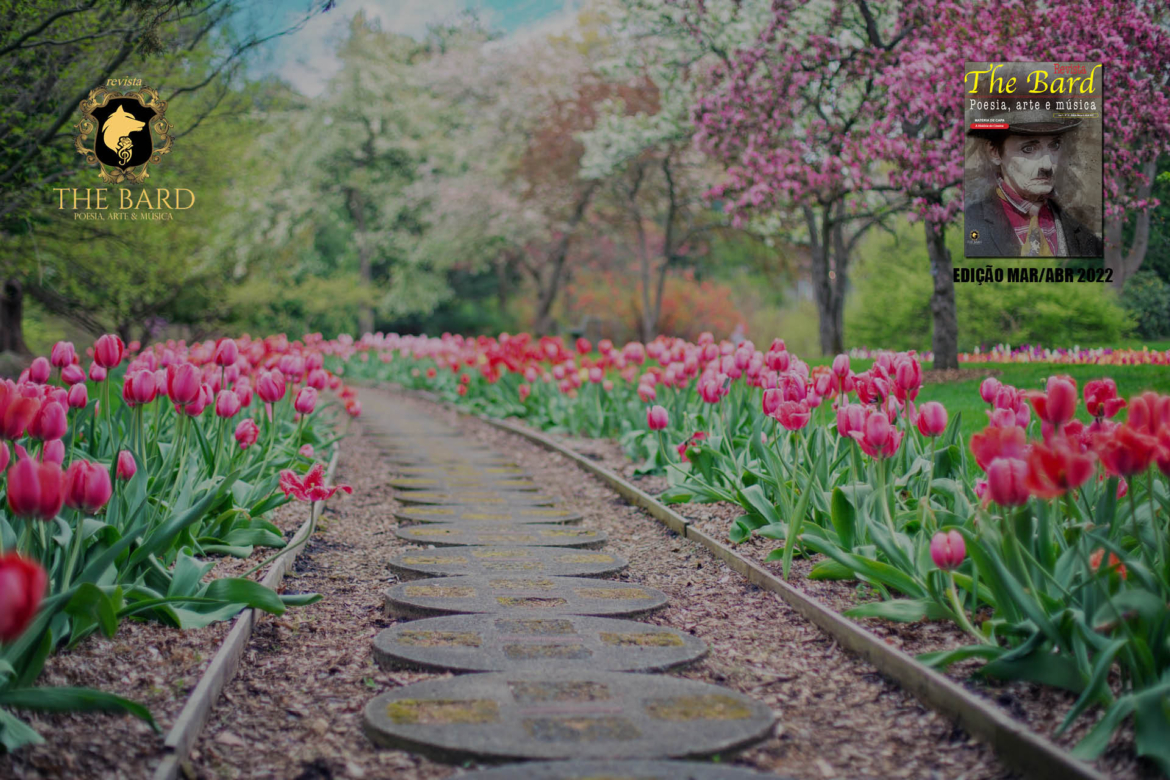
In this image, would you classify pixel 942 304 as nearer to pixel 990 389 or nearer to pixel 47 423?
pixel 990 389

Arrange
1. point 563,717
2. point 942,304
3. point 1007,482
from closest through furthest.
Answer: point 1007,482 < point 563,717 < point 942,304

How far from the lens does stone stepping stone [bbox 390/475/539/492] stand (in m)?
7.20

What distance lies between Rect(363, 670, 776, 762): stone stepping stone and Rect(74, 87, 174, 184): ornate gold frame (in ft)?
20.2

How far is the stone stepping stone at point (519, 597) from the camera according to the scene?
152 inches

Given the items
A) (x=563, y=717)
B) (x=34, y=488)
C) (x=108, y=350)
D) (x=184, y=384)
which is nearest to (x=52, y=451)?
→ (x=34, y=488)

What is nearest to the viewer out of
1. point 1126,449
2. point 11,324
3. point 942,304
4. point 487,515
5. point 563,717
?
point 1126,449

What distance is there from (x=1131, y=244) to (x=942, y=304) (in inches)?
143

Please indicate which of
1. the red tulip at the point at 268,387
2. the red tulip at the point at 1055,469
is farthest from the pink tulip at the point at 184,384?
the red tulip at the point at 1055,469

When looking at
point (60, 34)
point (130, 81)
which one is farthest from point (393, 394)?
point (60, 34)

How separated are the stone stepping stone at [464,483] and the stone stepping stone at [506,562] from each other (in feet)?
7.14

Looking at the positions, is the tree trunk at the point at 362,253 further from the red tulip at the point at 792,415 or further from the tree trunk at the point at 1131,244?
the red tulip at the point at 792,415

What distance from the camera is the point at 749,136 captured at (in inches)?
501

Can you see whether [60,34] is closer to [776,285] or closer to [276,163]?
[276,163]

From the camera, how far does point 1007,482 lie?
98.9 inches
